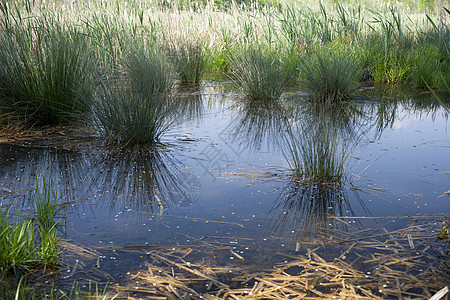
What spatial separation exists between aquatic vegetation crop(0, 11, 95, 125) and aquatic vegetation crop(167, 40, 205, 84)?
3266 mm

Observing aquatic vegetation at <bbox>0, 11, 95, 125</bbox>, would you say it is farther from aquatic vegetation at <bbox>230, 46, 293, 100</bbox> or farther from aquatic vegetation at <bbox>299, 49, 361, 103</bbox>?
aquatic vegetation at <bbox>299, 49, 361, 103</bbox>

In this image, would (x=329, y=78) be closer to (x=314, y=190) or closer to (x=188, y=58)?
(x=188, y=58)

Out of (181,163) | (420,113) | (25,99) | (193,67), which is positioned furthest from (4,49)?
(420,113)

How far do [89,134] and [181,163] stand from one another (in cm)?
122

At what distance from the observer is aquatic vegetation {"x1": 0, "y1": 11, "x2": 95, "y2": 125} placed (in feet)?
14.9

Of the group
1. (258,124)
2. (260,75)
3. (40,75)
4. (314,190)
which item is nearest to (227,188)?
(314,190)

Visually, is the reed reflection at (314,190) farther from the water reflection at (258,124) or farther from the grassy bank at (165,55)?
the grassy bank at (165,55)

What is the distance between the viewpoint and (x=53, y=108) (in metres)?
4.64

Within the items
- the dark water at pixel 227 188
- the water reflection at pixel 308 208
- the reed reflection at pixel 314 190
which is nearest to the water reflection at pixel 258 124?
the dark water at pixel 227 188

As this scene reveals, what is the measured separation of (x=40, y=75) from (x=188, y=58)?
151 inches

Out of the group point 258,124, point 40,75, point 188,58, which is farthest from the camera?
point 188,58

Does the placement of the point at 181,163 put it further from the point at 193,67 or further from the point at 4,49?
the point at 193,67

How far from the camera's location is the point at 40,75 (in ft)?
14.9

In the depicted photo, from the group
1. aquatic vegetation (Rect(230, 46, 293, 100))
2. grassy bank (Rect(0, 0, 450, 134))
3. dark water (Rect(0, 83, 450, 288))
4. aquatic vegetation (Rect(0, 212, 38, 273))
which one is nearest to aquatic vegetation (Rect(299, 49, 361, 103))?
grassy bank (Rect(0, 0, 450, 134))
